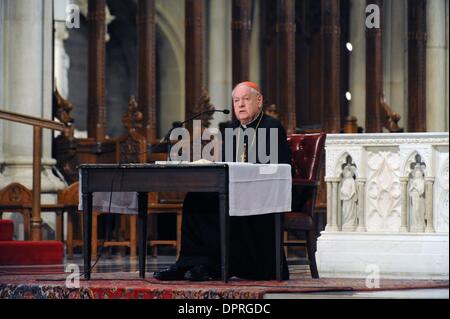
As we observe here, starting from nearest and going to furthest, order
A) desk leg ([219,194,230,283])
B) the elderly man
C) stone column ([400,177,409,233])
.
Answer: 1. desk leg ([219,194,230,283])
2. the elderly man
3. stone column ([400,177,409,233])

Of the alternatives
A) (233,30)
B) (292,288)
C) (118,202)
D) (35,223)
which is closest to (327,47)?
(233,30)

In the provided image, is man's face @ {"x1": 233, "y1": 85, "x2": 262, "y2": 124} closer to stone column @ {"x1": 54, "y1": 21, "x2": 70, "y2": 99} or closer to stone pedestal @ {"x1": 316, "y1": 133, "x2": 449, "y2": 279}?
stone pedestal @ {"x1": 316, "y1": 133, "x2": 449, "y2": 279}

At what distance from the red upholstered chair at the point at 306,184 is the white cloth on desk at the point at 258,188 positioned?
1.41 ft

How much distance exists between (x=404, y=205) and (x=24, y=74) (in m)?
6.14

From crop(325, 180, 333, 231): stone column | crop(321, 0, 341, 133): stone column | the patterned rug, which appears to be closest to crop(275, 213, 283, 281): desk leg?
the patterned rug

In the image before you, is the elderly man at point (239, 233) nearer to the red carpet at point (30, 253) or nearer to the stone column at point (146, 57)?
the red carpet at point (30, 253)

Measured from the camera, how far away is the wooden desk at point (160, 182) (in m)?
7.71

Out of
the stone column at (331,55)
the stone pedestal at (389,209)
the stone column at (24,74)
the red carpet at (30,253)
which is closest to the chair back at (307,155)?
the stone pedestal at (389,209)

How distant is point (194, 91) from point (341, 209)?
588 cm

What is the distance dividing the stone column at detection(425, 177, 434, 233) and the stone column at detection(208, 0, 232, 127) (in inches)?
332

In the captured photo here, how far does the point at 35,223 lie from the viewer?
10938 millimetres

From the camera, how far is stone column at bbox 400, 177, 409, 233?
343 inches

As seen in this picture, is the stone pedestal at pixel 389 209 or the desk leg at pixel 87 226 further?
the stone pedestal at pixel 389 209
